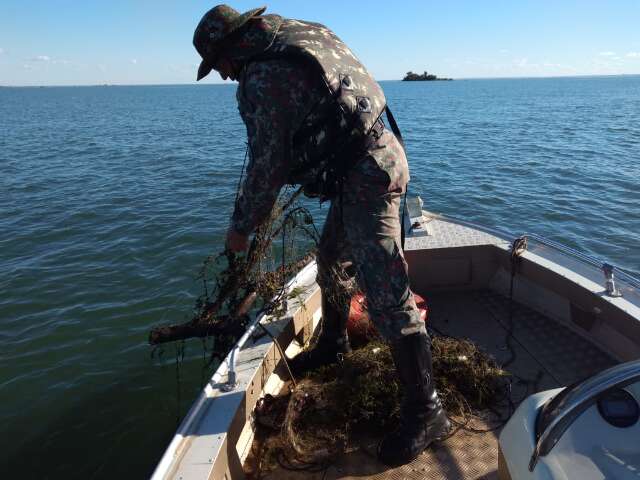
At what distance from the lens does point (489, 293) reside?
4879mm

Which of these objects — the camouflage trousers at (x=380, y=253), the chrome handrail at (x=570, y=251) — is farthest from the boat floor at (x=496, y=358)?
the camouflage trousers at (x=380, y=253)

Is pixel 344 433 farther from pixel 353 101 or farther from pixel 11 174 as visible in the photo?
pixel 11 174

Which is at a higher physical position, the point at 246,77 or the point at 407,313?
the point at 246,77

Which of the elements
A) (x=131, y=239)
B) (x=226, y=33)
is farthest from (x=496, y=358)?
(x=131, y=239)

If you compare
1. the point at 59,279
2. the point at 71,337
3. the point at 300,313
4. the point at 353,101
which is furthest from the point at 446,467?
the point at 59,279

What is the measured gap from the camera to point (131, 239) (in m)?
10.4

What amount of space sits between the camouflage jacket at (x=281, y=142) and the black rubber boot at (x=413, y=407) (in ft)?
2.96

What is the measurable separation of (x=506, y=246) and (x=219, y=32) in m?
3.29

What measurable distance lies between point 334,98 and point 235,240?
0.99m

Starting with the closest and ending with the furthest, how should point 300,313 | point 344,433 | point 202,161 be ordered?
point 344,433, point 300,313, point 202,161

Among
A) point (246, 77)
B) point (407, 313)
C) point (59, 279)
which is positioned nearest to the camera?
point (246, 77)

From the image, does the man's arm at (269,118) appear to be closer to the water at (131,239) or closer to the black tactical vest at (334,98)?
the black tactical vest at (334,98)

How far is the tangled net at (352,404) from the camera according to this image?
10.1ft

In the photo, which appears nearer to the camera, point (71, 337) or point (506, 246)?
point (506, 246)
